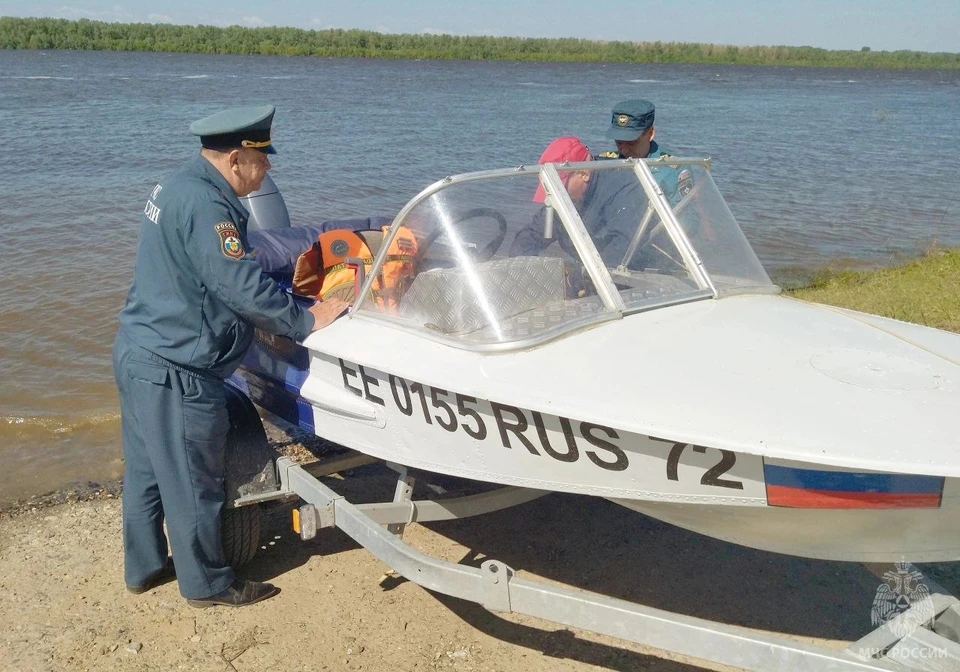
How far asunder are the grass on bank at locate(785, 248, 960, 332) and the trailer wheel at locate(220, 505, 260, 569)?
509 centimetres

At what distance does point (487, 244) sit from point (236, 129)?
1081mm

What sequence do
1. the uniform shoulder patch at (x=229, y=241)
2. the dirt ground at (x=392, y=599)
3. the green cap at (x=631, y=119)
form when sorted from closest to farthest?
the uniform shoulder patch at (x=229, y=241) → the dirt ground at (x=392, y=599) → the green cap at (x=631, y=119)

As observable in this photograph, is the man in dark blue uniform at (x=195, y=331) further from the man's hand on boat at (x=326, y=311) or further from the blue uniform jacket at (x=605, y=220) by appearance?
the blue uniform jacket at (x=605, y=220)

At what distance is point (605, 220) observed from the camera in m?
3.56

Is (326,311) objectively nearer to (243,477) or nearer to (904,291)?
(243,477)

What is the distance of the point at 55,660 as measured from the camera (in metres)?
3.18

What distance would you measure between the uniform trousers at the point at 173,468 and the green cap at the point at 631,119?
8.80 ft

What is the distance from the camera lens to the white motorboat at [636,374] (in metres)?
2.55

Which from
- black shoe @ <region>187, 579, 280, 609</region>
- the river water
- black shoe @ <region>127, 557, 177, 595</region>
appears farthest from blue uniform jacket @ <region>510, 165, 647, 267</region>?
the river water

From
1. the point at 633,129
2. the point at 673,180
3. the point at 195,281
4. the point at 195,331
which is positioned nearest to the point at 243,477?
the point at 195,331

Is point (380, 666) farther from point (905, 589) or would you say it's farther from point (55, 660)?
point (905, 589)

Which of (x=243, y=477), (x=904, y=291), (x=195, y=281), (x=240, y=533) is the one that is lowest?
(x=240, y=533)

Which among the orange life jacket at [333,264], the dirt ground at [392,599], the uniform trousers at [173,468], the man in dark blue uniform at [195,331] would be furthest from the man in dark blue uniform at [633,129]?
the uniform trousers at [173,468]

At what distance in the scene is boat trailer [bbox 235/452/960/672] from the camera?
2.44 meters
